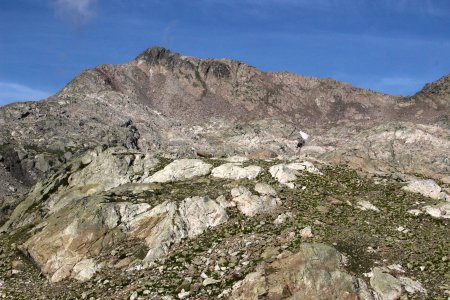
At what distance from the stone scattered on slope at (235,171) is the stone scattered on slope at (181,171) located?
4.00 feet

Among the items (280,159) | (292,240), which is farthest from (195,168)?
(292,240)

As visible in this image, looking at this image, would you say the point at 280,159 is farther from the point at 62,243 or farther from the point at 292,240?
the point at 62,243

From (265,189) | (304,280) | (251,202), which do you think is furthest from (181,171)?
(304,280)

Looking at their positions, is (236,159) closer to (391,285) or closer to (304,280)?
(304,280)

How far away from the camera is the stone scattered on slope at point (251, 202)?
33.2m

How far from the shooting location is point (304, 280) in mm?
23359

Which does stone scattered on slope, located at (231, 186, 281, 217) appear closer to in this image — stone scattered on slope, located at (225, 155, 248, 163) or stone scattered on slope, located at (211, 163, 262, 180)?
stone scattered on slope, located at (211, 163, 262, 180)

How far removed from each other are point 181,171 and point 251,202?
10184 mm

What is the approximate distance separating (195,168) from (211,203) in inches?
352

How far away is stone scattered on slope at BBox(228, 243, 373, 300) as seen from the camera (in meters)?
23.0

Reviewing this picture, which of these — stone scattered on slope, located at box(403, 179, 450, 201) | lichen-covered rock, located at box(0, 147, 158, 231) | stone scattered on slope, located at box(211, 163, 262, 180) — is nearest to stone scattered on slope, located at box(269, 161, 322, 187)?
stone scattered on slope, located at box(211, 163, 262, 180)

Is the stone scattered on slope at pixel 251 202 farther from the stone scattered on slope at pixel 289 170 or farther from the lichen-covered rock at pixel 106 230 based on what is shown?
the stone scattered on slope at pixel 289 170

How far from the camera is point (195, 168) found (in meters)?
42.0

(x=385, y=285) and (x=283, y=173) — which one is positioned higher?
(x=283, y=173)
